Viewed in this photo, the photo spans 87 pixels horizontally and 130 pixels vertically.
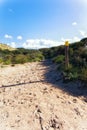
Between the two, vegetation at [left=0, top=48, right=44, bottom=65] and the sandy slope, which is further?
vegetation at [left=0, top=48, right=44, bottom=65]

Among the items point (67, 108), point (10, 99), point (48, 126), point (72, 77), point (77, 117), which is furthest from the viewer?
point (72, 77)

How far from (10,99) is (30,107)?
42.9 inches

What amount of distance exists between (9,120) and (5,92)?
8.49 ft

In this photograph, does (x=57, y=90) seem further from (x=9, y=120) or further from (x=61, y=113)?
(x=9, y=120)

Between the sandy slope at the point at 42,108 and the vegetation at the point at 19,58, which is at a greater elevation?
the vegetation at the point at 19,58

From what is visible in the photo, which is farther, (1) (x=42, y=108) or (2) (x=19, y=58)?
(2) (x=19, y=58)

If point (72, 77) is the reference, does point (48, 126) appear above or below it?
below

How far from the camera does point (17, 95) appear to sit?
25.5 ft

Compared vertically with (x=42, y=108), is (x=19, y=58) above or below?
above

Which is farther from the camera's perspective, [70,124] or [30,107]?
[30,107]

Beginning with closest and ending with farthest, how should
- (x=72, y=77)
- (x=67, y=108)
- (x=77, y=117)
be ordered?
(x=77, y=117)
(x=67, y=108)
(x=72, y=77)

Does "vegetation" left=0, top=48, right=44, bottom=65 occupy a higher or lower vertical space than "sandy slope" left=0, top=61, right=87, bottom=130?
higher

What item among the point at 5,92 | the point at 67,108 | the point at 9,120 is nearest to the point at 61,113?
the point at 67,108

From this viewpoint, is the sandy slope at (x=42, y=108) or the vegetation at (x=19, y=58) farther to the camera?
the vegetation at (x=19, y=58)
